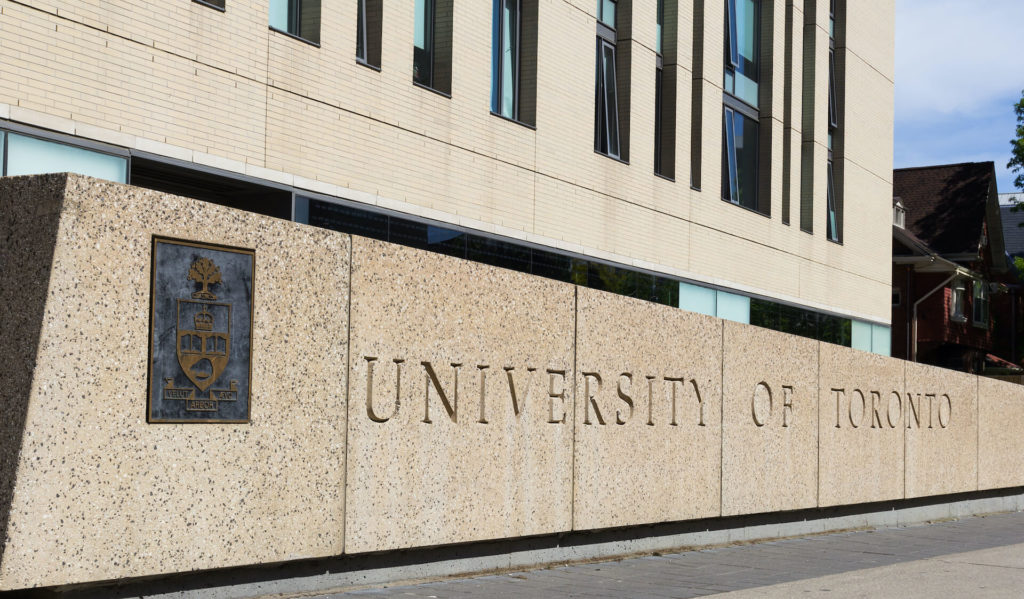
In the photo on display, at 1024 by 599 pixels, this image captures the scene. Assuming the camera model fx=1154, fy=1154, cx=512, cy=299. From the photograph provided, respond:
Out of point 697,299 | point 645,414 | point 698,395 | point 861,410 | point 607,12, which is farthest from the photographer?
point 697,299

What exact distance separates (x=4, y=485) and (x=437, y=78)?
9.76 m

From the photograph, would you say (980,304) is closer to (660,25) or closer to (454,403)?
(660,25)

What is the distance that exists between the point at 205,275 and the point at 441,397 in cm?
219

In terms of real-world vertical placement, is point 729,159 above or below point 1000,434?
above

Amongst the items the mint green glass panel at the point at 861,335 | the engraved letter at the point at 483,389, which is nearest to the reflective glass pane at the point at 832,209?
the mint green glass panel at the point at 861,335

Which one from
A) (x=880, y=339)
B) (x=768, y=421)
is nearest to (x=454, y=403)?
(x=768, y=421)

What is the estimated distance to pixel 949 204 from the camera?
46.5 m

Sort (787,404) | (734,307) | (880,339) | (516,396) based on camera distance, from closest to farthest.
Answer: (516,396), (787,404), (734,307), (880,339)

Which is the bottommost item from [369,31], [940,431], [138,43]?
[940,431]

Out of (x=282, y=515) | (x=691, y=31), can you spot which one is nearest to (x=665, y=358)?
(x=282, y=515)

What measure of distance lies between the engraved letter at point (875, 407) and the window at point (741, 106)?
713 centimetres

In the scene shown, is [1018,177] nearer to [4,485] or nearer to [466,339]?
[466,339]

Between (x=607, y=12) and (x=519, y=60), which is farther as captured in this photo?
(x=607, y=12)

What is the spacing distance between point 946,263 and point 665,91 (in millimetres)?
26262
